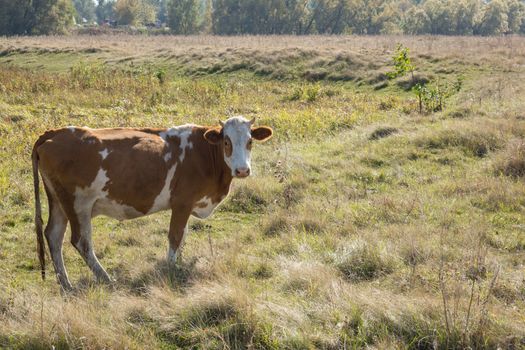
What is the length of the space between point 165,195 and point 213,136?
90 cm

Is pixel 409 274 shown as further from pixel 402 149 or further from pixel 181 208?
pixel 402 149

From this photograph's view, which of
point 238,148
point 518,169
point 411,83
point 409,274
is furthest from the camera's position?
point 411,83

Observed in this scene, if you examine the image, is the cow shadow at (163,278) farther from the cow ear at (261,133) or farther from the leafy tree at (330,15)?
the leafy tree at (330,15)

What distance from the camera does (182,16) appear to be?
86688mm

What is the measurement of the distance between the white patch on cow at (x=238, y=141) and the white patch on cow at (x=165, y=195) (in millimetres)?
662

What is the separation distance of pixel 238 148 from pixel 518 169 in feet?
18.2

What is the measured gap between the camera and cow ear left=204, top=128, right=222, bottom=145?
6.43m

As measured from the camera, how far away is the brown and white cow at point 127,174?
19.8ft

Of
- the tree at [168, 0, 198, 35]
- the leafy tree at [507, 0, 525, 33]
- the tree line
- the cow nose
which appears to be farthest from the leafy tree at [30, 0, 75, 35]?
the leafy tree at [507, 0, 525, 33]

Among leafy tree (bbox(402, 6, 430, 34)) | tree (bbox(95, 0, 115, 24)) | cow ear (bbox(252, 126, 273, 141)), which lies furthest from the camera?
tree (bbox(95, 0, 115, 24))

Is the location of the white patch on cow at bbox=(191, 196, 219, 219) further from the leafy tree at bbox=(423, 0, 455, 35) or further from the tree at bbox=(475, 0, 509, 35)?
the tree at bbox=(475, 0, 509, 35)

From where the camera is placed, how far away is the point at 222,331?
175 inches

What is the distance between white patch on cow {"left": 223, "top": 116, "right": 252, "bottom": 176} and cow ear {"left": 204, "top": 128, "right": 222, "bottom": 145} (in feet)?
0.28

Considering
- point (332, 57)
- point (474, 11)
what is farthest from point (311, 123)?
point (474, 11)
